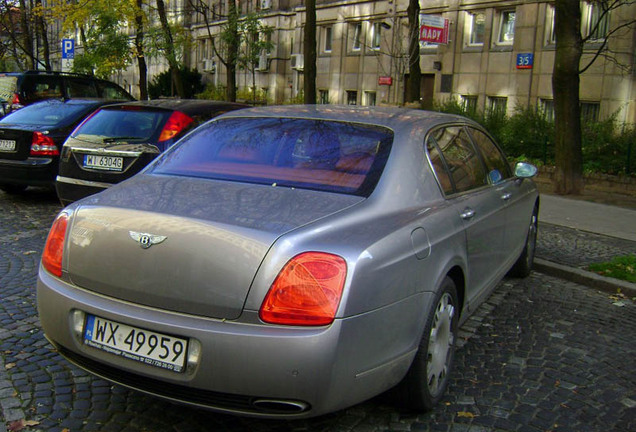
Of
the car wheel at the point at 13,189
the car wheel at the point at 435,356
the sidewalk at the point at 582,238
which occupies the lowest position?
the sidewalk at the point at 582,238

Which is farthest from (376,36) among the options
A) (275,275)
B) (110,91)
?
(275,275)

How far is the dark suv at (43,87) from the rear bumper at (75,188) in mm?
6097

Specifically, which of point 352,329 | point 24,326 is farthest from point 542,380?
point 24,326

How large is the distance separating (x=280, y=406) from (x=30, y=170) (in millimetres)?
7567

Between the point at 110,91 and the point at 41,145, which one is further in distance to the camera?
the point at 110,91

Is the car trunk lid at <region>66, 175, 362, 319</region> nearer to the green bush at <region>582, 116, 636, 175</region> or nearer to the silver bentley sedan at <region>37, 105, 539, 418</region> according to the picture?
the silver bentley sedan at <region>37, 105, 539, 418</region>

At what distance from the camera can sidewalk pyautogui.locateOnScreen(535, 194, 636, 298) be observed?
261 inches

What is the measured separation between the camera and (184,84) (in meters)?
40.0

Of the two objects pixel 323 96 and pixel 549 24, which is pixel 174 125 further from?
pixel 323 96

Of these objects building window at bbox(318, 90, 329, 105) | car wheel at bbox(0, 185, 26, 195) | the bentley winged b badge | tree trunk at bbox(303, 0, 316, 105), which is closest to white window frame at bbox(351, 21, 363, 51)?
building window at bbox(318, 90, 329, 105)

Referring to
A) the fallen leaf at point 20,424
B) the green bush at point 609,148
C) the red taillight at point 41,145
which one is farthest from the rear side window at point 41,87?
the fallen leaf at point 20,424

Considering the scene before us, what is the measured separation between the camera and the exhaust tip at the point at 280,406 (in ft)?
8.79

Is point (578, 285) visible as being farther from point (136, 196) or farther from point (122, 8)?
point (122, 8)

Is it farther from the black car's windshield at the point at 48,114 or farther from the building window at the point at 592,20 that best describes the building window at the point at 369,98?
the black car's windshield at the point at 48,114
